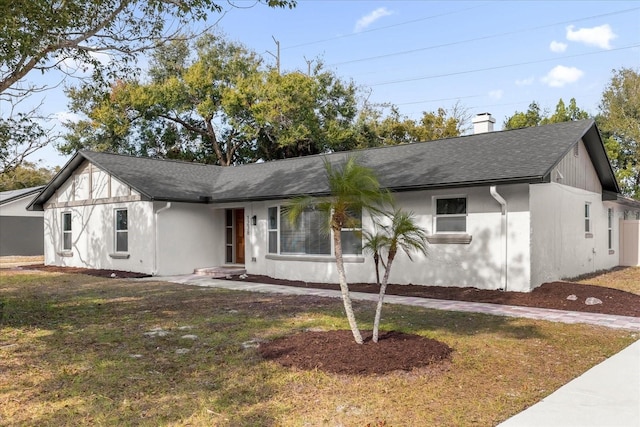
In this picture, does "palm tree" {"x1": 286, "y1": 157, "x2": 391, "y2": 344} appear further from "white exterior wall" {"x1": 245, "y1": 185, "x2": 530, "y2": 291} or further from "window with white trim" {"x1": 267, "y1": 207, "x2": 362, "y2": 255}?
"window with white trim" {"x1": 267, "y1": 207, "x2": 362, "y2": 255}

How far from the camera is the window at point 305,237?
13.6 metres

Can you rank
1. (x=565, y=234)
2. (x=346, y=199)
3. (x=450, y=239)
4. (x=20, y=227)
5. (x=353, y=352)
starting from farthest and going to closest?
(x=20, y=227), (x=565, y=234), (x=450, y=239), (x=346, y=199), (x=353, y=352)

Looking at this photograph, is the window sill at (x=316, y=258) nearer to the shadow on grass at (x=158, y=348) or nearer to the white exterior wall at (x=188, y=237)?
the shadow on grass at (x=158, y=348)

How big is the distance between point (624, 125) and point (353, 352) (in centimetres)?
3296

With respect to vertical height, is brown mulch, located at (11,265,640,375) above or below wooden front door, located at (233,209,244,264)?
below

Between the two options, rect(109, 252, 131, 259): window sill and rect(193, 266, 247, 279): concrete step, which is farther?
rect(109, 252, 131, 259): window sill

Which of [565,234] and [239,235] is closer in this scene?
[565,234]

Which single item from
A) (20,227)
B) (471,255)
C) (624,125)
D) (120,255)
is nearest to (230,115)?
(20,227)

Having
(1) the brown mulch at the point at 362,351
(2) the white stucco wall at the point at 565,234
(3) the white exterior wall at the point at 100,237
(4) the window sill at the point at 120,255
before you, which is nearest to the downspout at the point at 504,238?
(2) the white stucco wall at the point at 565,234


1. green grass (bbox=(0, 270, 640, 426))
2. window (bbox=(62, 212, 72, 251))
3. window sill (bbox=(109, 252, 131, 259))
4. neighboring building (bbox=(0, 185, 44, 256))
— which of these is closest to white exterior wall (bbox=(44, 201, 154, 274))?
window sill (bbox=(109, 252, 131, 259))

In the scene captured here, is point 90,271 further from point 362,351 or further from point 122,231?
point 362,351

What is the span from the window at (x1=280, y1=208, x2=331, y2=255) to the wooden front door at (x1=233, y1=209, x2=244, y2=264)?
3.15m

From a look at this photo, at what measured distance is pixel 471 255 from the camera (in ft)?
37.1

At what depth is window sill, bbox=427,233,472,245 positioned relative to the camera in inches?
444
